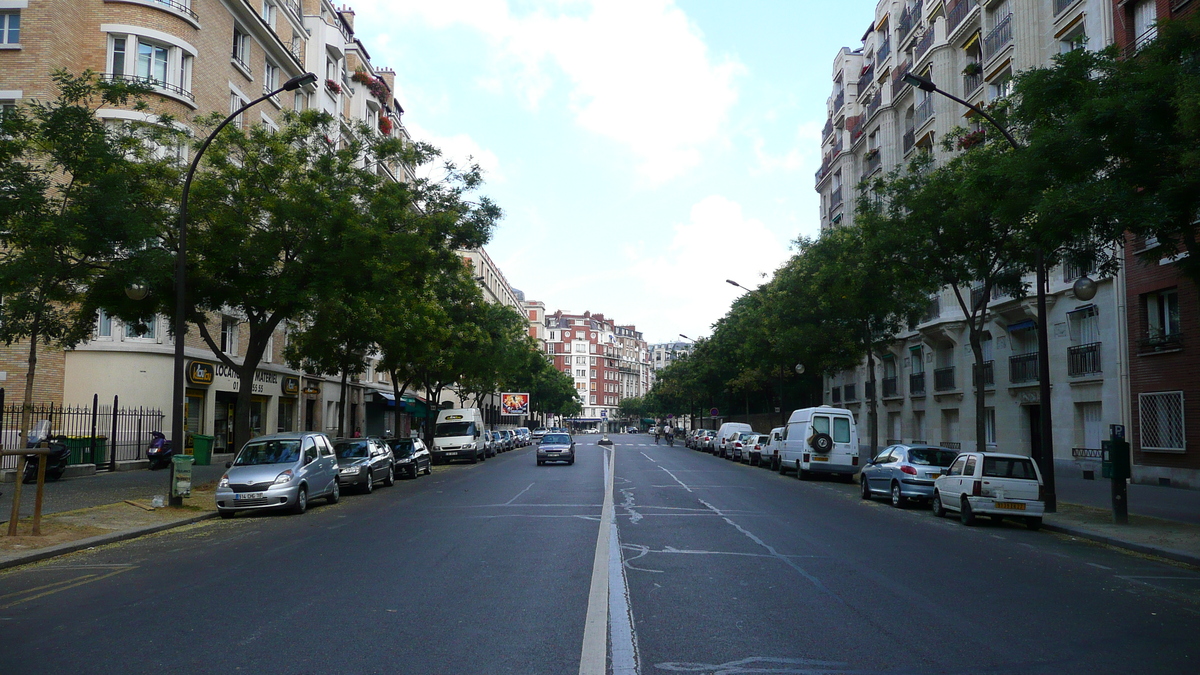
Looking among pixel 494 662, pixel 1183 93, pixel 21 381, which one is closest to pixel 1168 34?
pixel 1183 93

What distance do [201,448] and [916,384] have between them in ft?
98.5

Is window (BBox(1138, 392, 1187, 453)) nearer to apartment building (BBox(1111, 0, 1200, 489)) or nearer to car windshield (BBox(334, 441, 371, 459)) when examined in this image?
apartment building (BBox(1111, 0, 1200, 489))

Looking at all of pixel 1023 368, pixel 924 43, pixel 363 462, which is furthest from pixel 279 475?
pixel 924 43

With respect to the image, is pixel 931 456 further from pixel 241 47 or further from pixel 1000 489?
pixel 241 47

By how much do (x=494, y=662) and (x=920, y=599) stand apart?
14.6ft

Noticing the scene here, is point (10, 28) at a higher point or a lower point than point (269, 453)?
higher

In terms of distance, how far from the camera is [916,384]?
40875 mm

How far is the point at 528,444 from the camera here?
3226 inches

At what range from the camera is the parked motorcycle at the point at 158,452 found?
90.2 feet

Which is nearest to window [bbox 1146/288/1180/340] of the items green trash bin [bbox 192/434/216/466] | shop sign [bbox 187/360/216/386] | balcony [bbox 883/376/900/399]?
balcony [bbox 883/376/900/399]

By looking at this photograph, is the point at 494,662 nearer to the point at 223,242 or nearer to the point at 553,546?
the point at 553,546

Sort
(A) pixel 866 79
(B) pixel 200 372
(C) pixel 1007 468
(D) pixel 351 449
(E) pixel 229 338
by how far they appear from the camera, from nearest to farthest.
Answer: (C) pixel 1007 468, (D) pixel 351 449, (B) pixel 200 372, (E) pixel 229 338, (A) pixel 866 79

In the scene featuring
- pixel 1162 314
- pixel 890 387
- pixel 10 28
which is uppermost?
pixel 10 28

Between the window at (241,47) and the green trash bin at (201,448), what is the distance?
14666 mm
